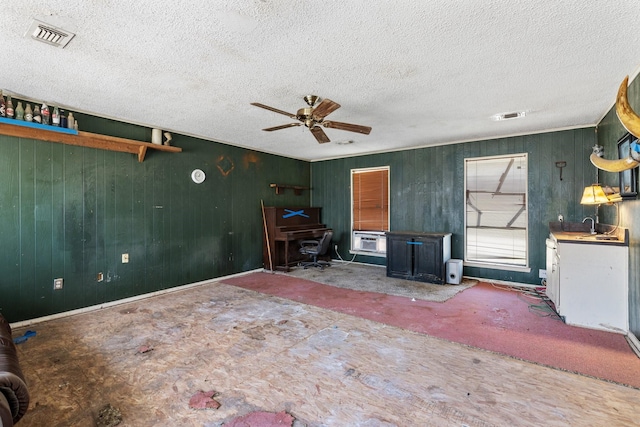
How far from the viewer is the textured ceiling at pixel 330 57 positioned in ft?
6.05

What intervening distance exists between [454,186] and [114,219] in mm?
5491

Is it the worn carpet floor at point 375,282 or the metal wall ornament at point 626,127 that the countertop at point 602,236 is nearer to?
the metal wall ornament at point 626,127

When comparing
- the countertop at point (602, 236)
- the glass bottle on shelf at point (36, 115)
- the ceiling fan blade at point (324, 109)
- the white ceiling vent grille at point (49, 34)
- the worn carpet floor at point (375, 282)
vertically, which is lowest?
the worn carpet floor at point (375, 282)

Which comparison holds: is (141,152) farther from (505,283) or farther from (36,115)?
(505,283)

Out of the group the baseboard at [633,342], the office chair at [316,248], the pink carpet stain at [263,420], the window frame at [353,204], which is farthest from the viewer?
the window frame at [353,204]

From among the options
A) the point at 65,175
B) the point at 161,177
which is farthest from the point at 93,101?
the point at 161,177

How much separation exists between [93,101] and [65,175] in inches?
39.1

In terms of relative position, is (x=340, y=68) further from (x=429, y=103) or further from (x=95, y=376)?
(x=95, y=376)

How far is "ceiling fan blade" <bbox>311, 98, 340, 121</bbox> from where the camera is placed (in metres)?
2.84

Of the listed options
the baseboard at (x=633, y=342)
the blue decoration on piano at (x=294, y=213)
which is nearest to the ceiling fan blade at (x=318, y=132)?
the blue decoration on piano at (x=294, y=213)

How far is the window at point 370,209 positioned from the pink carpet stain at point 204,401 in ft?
15.8

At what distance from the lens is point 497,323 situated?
3.25 metres

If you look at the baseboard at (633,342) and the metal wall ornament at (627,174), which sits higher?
the metal wall ornament at (627,174)

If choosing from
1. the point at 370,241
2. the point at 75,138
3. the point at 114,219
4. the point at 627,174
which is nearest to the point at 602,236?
the point at 627,174
